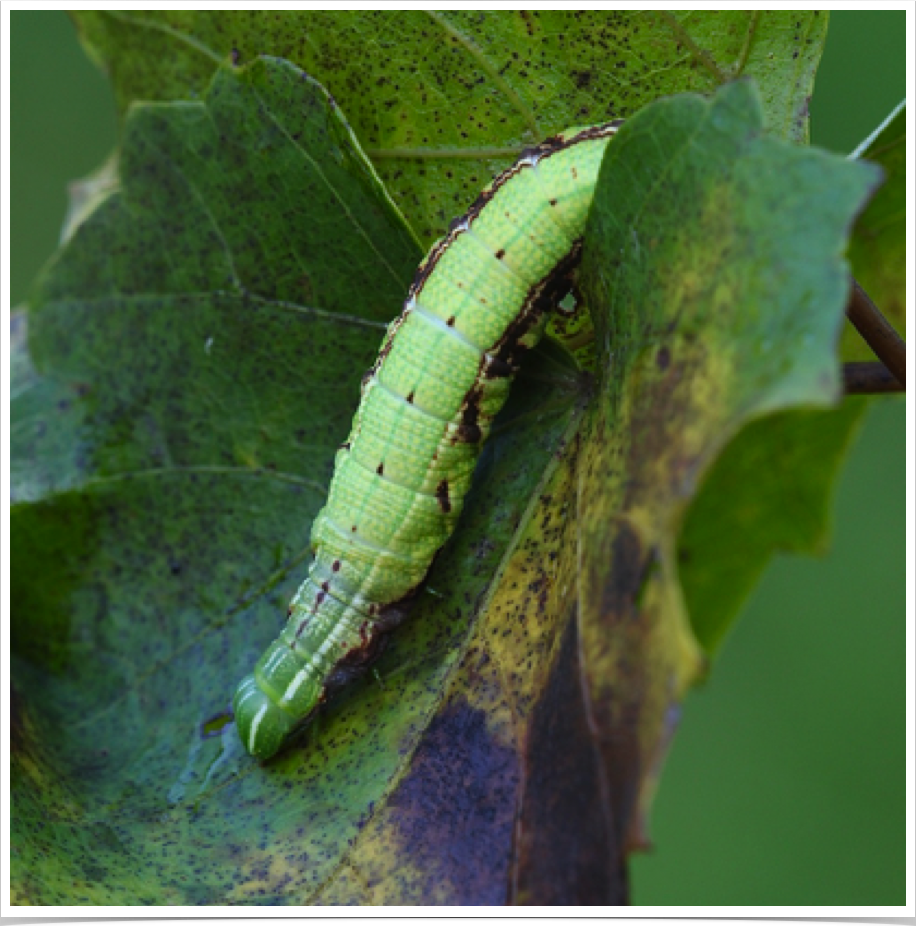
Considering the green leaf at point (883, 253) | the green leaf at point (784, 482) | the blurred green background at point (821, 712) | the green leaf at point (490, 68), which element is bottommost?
the blurred green background at point (821, 712)

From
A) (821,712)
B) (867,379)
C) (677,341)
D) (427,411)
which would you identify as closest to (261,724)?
(427,411)

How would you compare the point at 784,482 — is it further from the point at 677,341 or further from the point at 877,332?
the point at 677,341

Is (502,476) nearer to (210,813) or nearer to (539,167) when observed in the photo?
(539,167)

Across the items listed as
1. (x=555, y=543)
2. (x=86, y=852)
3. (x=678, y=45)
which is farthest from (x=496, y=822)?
(x=678, y=45)

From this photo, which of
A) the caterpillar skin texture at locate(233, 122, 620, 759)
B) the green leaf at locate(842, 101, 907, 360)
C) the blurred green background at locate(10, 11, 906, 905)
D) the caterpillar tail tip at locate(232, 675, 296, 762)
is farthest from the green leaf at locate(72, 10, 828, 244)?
the blurred green background at locate(10, 11, 906, 905)

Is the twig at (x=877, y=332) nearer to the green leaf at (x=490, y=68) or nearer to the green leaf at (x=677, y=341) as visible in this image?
the green leaf at (x=677, y=341)

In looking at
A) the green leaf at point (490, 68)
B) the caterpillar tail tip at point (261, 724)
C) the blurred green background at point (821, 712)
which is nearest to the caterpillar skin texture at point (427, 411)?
the caterpillar tail tip at point (261, 724)
